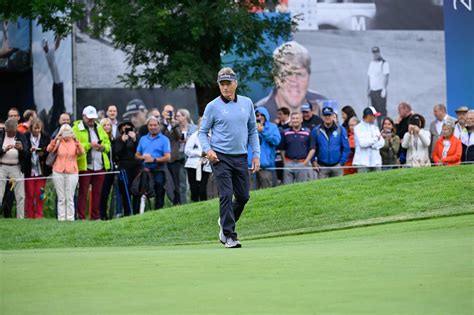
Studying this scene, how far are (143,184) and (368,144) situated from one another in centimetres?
421

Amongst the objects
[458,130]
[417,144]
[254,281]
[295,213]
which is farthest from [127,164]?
[254,281]

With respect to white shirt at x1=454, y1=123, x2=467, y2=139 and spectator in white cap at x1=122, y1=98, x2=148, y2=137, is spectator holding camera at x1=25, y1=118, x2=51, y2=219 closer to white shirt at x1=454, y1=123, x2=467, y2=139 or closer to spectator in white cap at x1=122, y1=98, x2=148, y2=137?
spectator in white cap at x1=122, y1=98, x2=148, y2=137

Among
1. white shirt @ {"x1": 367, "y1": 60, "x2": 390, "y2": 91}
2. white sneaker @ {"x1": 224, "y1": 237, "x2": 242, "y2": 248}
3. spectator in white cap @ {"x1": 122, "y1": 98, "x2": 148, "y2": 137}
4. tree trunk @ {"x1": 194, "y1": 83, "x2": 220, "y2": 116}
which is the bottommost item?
white sneaker @ {"x1": 224, "y1": 237, "x2": 242, "y2": 248}

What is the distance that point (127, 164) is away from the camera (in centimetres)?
2394

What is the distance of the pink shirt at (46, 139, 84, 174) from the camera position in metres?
22.8

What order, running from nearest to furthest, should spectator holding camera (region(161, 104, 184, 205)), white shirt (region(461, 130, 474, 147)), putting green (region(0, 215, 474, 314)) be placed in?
putting green (region(0, 215, 474, 314)) → white shirt (region(461, 130, 474, 147)) → spectator holding camera (region(161, 104, 184, 205))

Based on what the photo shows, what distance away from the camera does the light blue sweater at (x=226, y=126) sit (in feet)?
46.9

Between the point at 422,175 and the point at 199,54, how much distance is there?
660cm

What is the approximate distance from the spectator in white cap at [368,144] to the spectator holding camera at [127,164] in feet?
13.5

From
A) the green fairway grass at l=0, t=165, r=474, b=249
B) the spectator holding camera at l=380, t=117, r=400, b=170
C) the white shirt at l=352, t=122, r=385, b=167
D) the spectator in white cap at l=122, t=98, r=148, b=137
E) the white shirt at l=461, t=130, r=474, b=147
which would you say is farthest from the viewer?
the spectator in white cap at l=122, t=98, r=148, b=137

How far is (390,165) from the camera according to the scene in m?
24.2

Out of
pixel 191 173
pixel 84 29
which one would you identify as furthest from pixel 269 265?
pixel 84 29

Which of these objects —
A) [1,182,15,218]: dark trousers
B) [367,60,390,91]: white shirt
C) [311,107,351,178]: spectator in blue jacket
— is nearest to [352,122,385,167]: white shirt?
[311,107,351,178]: spectator in blue jacket

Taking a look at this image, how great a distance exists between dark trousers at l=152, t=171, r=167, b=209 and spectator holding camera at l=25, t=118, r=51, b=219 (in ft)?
6.67
